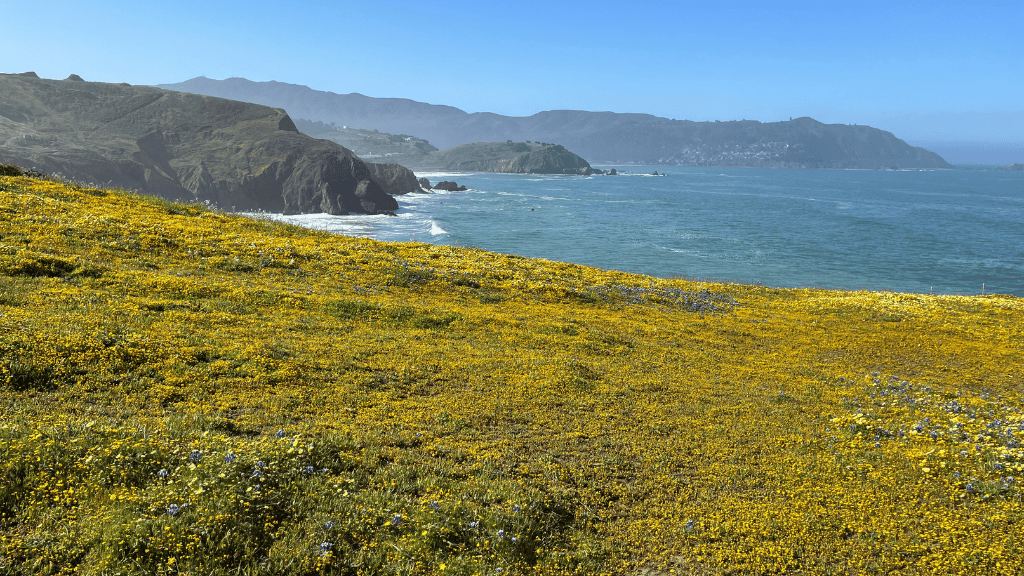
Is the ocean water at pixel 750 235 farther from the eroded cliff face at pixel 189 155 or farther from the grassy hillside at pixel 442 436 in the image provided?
the grassy hillside at pixel 442 436

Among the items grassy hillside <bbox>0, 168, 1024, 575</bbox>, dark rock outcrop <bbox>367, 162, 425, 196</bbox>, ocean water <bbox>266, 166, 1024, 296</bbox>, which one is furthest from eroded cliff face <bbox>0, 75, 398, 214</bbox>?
grassy hillside <bbox>0, 168, 1024, 575</bbox>

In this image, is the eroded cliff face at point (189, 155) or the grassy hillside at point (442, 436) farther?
the eroded cliff face at point (189, 155)

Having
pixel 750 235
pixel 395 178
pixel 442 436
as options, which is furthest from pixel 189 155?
pixel 442 436

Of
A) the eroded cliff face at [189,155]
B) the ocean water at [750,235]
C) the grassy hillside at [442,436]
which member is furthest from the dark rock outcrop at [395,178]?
the grassy hillside at [442,436]

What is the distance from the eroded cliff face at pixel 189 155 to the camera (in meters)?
138

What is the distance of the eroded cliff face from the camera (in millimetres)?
138500

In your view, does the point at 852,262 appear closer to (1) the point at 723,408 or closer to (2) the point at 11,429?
(1) the point at 723,408

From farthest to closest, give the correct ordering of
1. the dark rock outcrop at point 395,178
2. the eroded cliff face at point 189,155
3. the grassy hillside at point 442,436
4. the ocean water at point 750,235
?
the dark rock outcrop at point 395,178 < the eroded cliff face at point 189,155 < the ocean water at point 750,235 < the grassy hillside at point 442,436

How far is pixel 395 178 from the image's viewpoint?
606 ft

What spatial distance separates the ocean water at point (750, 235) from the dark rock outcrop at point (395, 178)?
25.1 ft

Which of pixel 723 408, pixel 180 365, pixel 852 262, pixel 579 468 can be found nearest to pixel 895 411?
pixel 723 408

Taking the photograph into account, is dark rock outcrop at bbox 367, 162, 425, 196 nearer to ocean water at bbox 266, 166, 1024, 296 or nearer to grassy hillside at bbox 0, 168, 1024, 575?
ocean water at bbox 266, 166, 1024, 296

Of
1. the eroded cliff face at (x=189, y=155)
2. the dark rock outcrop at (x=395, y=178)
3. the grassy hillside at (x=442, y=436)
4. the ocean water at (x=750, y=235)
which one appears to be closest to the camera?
the grassy hillside at (x=442, y=436)

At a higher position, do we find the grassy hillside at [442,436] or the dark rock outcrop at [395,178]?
the dark rock outcrop at [395,178]
